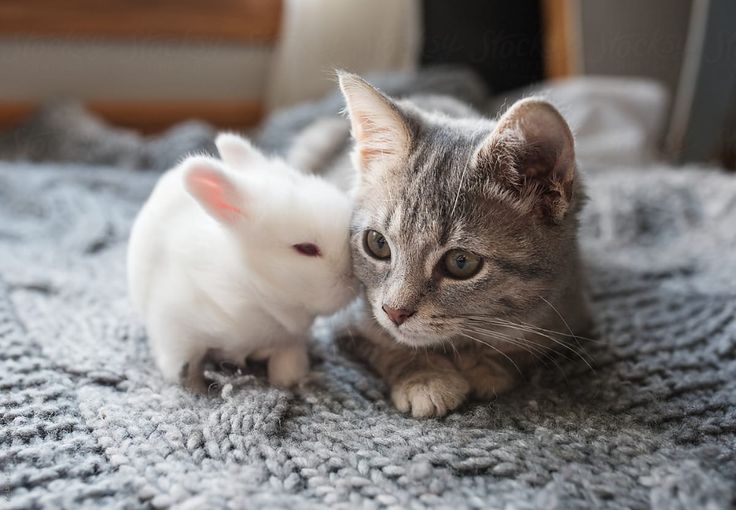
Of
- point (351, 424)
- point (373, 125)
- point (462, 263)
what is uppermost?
point (373, 125)

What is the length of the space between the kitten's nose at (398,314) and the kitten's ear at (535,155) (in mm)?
219

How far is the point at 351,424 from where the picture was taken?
0.83 meters

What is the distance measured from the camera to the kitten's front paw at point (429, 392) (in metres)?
0.85

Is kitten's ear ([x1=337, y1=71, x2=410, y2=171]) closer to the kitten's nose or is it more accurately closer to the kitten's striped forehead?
the kitten's striped forehead

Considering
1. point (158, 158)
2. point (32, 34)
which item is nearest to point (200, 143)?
point (158, 158)

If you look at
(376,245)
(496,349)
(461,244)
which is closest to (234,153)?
(376,245)

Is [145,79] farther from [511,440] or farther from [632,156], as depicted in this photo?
[511,440]

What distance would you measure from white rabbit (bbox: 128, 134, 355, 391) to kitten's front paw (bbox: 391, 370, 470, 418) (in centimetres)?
15

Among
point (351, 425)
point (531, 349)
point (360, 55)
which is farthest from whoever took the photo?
point (360, 55)

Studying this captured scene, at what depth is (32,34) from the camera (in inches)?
81.4

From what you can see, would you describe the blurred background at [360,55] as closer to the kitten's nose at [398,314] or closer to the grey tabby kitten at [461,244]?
the grey tabby kitten at [461,244]

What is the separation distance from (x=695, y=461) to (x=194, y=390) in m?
0.65

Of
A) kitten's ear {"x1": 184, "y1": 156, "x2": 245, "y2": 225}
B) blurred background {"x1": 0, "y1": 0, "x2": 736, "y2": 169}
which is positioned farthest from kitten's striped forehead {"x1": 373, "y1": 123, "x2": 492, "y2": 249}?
blurred background {"x1": 0, "y1": 0, "x2": 736, "y2": 169}

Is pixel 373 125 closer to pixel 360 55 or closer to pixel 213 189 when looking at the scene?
pixel 213 189
